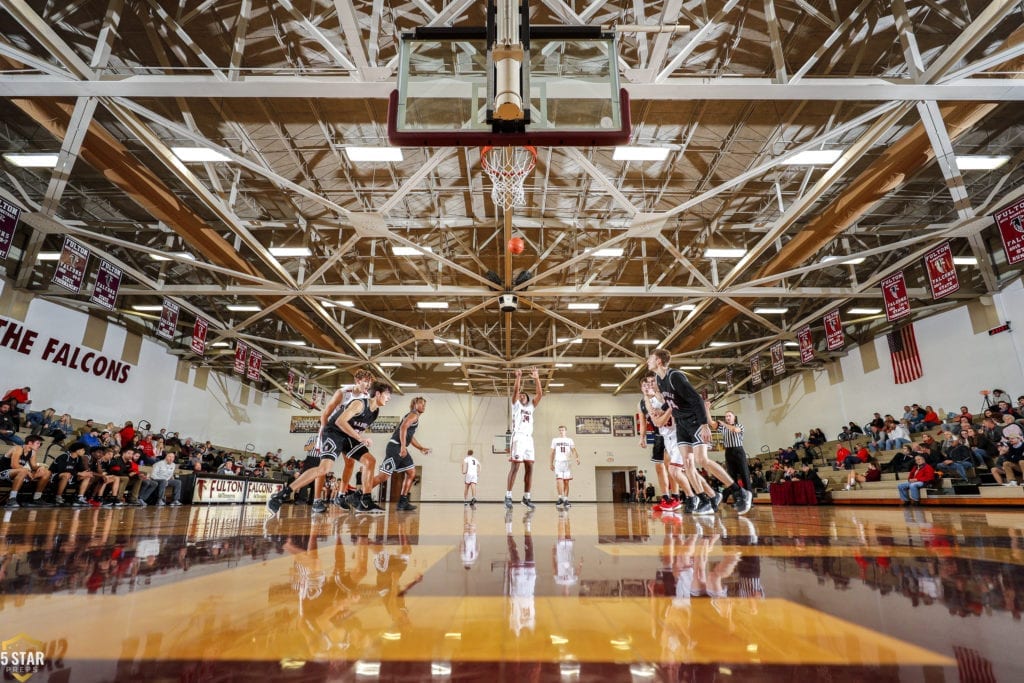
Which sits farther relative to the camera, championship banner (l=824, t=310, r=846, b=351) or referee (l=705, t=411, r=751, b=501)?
championship banner (l=824, t=310, r=846, b=351)

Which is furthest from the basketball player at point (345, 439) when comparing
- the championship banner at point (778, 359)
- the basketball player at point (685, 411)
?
the championship banner at point (778, 359)

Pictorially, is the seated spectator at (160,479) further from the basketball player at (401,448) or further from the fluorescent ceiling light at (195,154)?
the basketball player at (401,448)

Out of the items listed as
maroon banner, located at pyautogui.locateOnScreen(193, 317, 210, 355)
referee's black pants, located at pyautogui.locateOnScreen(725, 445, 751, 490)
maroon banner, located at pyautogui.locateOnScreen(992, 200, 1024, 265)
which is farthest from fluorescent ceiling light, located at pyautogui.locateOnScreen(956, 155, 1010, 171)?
maroon banner, located at pyautogui.locateOnScreen(193, 317, 210, 355)

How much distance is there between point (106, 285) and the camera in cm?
1201

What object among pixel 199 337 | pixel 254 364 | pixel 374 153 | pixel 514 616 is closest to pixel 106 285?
pixel 199 337

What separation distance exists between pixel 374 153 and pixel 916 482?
46.5 ft

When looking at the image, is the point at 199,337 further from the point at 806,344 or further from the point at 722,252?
the point at 806,344

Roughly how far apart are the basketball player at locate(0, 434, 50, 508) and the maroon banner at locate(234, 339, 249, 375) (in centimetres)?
735

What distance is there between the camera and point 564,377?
90.4 ft

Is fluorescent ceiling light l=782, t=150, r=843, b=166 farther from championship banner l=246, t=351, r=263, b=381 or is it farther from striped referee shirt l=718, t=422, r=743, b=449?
championship banner l=246, t=351, r=263, b=381

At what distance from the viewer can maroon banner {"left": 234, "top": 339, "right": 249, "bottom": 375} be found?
61.5 ft

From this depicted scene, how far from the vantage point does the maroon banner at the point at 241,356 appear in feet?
61.5

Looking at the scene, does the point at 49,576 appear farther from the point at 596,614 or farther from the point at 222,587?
the point at 596,614

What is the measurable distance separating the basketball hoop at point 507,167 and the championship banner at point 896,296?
9.68m
